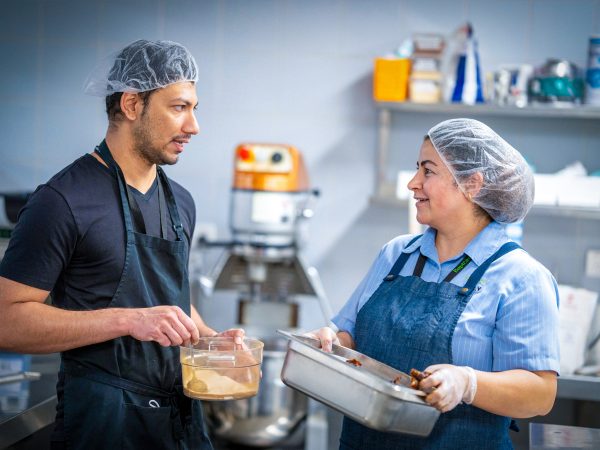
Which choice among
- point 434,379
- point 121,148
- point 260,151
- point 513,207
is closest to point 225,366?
point 434,379

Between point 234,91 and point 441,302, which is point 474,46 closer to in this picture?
point 234,91

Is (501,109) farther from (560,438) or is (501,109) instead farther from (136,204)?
(136,204)

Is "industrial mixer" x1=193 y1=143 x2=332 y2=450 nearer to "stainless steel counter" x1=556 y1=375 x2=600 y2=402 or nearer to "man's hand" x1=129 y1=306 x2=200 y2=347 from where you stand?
"stainless steel counter" x1=556 y1=375 x2=600 y2=402

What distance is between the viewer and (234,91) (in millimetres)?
3527

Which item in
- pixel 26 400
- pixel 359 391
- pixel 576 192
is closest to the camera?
pixel 359 391

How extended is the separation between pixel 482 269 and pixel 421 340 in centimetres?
21

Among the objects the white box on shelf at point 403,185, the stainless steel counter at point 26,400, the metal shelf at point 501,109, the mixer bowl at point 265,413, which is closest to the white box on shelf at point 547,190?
→ the metal shelf at point 501,109

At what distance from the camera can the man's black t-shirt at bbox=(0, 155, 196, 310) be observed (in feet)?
5.16

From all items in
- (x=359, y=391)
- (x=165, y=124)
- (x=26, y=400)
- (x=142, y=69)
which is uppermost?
(x=142, y=69)

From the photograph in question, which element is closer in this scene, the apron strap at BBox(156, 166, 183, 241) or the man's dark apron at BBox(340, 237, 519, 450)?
the man's dark apron at BBox(340, 237, 519, 450)

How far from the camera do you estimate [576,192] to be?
9.98 feet

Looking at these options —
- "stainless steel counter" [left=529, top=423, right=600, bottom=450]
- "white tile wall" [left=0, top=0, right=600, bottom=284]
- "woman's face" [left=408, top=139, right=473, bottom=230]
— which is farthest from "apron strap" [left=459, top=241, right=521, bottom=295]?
"white tile wall" [left=0, top=0, right=600, bottom=284]

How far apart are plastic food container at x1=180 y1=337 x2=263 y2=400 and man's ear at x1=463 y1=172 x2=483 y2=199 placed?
A: 1.98ft

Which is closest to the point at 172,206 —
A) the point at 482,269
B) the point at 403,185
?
the point at 482,269
